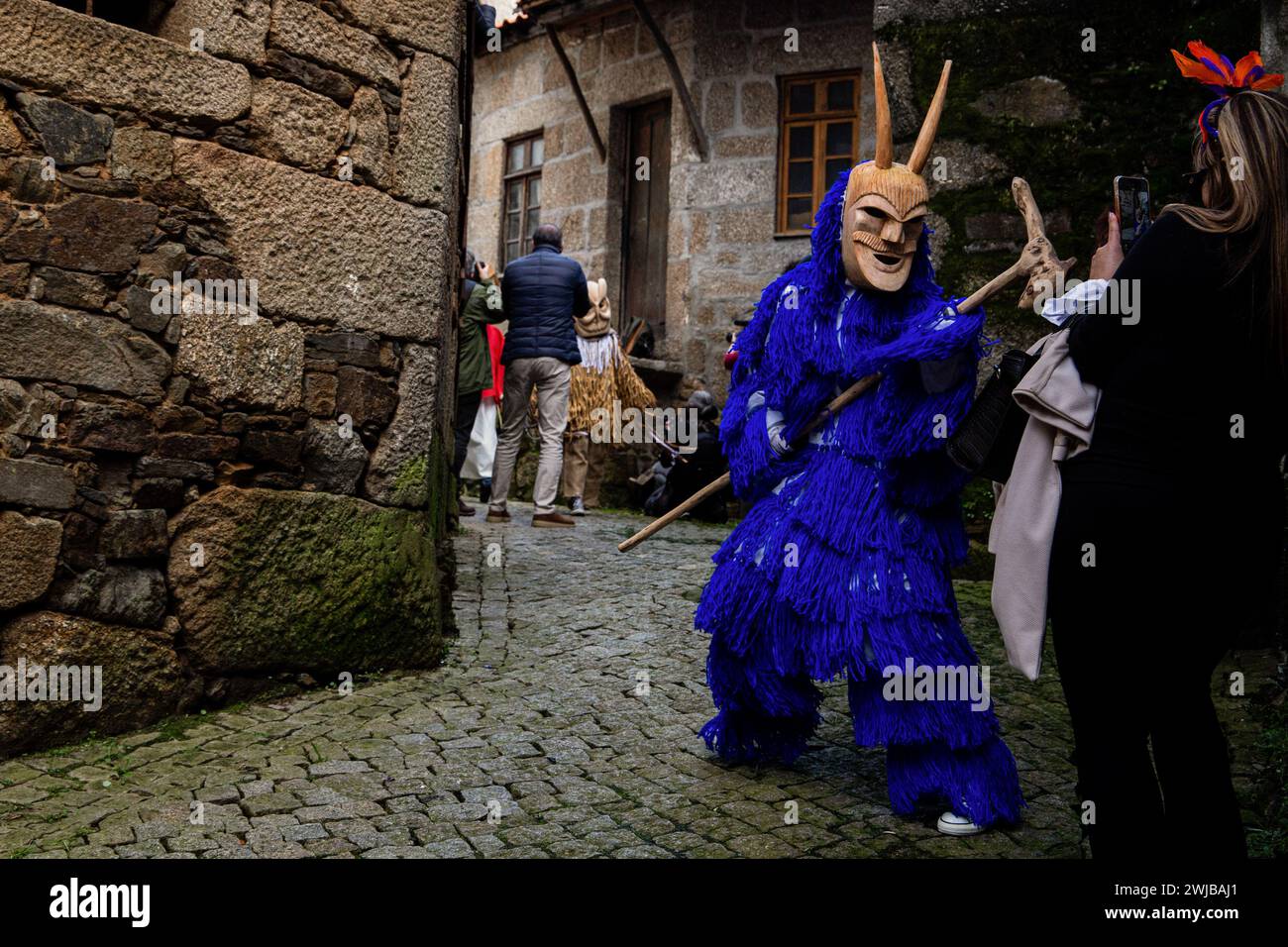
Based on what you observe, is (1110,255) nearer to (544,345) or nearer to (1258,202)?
(1258,202)

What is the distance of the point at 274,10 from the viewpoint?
171 inches

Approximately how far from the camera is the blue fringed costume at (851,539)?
329cm

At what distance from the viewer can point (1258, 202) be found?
2.26 m

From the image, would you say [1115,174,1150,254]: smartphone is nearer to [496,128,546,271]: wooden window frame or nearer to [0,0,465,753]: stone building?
[0,0,465,753]: stone building

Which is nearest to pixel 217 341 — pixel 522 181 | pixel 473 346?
pixel 473 346

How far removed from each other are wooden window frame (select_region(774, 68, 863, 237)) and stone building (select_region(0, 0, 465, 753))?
760 centimetres

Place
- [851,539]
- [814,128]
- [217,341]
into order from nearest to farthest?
[851,539] < [217,341] < [814,128]

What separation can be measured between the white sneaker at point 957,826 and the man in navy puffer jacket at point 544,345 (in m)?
5.70

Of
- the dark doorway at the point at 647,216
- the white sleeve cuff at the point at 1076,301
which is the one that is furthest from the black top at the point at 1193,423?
the dark doorway at the point at 647,216

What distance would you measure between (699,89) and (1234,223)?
10912 mm

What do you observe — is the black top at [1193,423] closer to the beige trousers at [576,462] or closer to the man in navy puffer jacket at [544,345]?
the man in navy puffer jacket at [544,345]

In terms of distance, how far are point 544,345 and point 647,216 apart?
5.38 m
